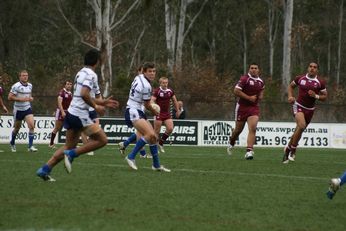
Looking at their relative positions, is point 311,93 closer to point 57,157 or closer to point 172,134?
point 57,157

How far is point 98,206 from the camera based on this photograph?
9.09 m

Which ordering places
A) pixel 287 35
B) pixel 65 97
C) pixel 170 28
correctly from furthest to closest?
pixel 170 28 < pixel 287 35 < pixel 65 97

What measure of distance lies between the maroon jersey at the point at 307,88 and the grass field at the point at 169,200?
279cm

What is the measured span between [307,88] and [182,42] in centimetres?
3453

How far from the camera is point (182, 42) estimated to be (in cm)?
5162

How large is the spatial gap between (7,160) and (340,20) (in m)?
47.9

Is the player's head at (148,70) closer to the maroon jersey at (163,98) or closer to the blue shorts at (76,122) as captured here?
the blue shorts at (76,122)

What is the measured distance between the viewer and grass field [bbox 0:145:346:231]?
8.01 m

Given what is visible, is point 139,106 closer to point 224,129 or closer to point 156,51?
point 224,129

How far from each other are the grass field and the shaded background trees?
76.2 ft

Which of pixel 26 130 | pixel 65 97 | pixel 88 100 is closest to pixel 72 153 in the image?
pixel 88 100

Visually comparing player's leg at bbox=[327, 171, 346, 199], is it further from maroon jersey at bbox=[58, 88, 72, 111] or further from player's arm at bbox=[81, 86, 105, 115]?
maroon jersey at bbox=[58, 88, 72, 111]

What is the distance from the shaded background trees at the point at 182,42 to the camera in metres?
42.6

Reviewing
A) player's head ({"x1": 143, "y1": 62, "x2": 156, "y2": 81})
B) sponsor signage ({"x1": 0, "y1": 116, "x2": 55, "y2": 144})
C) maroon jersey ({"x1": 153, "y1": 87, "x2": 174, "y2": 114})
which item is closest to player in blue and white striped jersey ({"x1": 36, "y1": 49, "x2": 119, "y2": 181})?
player's head ({"x1": 143, "y1": 62, "x2": 156, "y2": 81})
